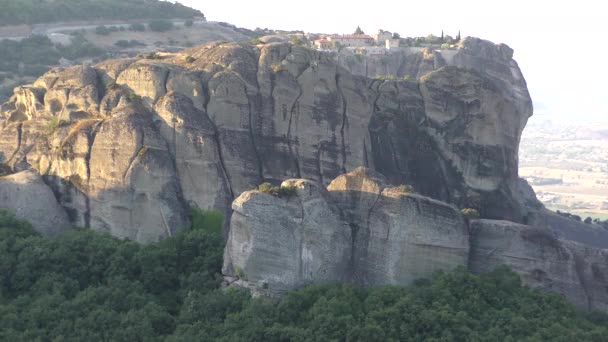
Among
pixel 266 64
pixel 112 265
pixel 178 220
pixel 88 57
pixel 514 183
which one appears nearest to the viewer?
pixel 112 265

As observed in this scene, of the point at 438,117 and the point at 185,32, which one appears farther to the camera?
the point at 185,32

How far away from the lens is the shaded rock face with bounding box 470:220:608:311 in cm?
3178

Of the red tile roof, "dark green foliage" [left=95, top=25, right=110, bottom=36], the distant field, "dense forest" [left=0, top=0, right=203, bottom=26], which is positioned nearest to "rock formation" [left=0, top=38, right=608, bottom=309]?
the red tile roof

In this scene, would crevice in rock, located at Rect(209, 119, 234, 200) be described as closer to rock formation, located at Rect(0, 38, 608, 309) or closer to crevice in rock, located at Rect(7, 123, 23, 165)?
rock formation, located at Rect(0, 38, 608, 309)

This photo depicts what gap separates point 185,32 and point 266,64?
6236 centimetres

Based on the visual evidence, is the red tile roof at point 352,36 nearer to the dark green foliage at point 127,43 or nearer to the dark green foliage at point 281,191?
the dark green foliage at point 127,43

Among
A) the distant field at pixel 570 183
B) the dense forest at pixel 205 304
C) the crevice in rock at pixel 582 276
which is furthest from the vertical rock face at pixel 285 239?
the distant field at pixel 570 183

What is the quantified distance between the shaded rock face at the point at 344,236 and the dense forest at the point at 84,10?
2752 inches

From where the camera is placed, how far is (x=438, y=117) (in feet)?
136

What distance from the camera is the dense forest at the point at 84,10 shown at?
94.9 meters

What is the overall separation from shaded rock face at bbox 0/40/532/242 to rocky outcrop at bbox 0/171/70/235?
629 mm

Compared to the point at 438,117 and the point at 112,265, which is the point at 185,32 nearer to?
the point at 438,117

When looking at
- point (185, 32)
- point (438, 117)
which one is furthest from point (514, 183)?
point (185, 32)

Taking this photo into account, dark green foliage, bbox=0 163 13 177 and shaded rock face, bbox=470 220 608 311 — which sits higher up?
dark green foliage, bbox=0 163 13 177
